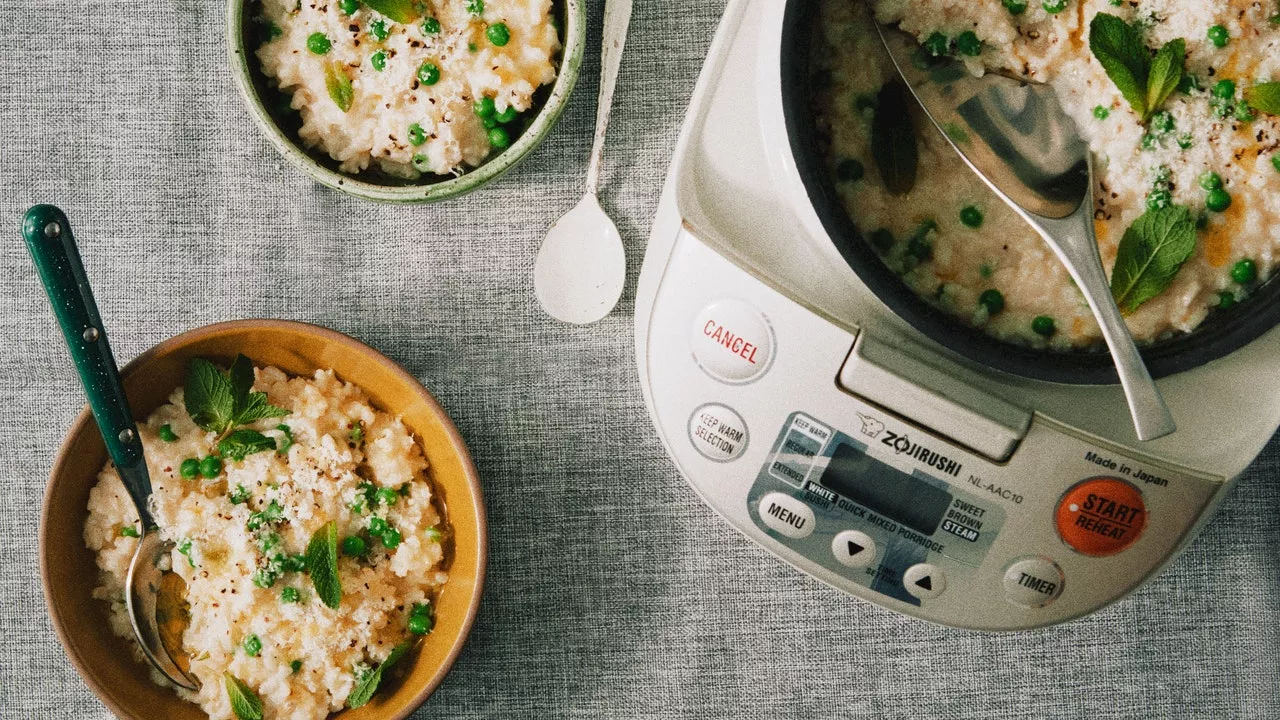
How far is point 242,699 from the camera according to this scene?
1233 mm

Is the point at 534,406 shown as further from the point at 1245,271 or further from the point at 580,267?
the point at 1245,271

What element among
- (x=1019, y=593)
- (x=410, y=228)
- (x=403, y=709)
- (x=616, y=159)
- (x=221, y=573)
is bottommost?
(x=403, y=709)

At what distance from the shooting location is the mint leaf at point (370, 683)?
4.12 ft

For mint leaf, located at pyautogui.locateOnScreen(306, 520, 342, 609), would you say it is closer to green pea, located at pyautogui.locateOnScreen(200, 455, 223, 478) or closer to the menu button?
green pea, located at pyautogui.locateOnScreen(200, 455, 223, 478)

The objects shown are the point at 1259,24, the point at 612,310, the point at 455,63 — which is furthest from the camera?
the point at 612,310

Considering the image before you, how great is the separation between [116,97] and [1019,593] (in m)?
1.43

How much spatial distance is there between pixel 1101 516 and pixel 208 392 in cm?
111

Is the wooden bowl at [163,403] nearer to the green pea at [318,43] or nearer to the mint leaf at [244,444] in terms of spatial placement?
the mint leaf at [244,444]

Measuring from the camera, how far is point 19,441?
1.41m

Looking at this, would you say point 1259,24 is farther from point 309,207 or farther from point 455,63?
point 309,207

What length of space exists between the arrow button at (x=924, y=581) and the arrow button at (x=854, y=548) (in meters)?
0.04

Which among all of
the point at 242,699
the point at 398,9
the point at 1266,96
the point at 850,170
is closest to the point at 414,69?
the point at 398,9

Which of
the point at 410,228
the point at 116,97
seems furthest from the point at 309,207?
the point at 116,97

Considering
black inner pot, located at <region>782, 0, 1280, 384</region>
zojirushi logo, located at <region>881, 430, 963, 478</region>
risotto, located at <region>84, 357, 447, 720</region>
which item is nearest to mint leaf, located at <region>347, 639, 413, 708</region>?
risotto, located at <region>84, 357, 447, 720</region>
